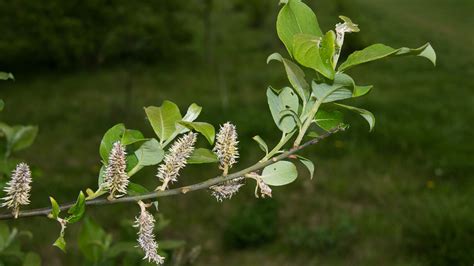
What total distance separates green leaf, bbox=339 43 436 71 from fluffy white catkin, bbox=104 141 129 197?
0.28 meters

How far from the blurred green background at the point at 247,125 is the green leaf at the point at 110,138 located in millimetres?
675

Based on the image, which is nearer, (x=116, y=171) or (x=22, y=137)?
(x=116, y=171)

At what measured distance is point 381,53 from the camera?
69 cm

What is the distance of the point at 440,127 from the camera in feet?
20.0

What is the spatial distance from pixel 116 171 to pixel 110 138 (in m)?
0.11

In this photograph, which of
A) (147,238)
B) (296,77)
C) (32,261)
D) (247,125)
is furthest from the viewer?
(247,125)

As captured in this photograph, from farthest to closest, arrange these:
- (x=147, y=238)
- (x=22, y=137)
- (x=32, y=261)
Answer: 1. (x=22, y=137)
2. (x=32, y=261)
3. (x=147, y=238)

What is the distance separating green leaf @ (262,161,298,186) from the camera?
748 millimetres

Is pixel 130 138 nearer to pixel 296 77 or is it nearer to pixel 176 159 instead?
pixel 176 159

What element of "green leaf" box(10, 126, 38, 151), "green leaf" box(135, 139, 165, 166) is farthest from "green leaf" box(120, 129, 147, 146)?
"green leaf" box(10, 126, 38, 151)

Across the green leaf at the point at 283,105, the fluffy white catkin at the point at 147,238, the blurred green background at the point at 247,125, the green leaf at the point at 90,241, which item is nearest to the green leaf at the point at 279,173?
the green leaf at the point at 283,105

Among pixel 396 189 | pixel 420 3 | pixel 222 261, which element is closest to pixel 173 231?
pixel 222 261

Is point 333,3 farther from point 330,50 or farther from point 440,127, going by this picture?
point 330,50

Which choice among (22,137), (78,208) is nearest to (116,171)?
(78,208)
